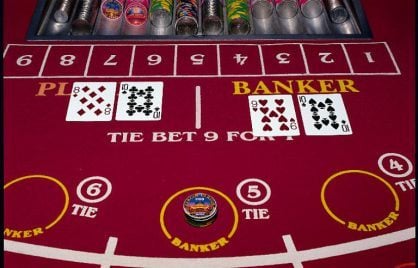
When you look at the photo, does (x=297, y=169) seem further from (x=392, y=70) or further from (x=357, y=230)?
(x=392, y=70)

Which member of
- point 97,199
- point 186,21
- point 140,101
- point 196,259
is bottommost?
point 196,259

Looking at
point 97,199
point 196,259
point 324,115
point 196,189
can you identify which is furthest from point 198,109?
point 196,259

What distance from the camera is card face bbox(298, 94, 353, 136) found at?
9.21ft

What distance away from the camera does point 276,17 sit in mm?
3775

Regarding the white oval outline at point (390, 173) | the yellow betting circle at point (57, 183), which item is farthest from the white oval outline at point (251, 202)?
the yellow betting circle at point (57, 183)

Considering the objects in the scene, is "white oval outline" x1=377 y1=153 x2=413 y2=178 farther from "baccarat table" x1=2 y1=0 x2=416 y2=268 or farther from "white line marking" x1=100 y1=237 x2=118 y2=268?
"white line marking" x1=100 y1=237 x2=118 y2=268

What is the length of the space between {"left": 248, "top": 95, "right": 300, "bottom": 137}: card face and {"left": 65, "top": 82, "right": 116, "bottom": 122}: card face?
2.70ft

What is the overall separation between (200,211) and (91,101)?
1.07 m

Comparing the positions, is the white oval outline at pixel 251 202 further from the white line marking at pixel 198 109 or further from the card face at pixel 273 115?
the white line marking at pixel 198 109

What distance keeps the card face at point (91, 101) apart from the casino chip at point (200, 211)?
82 cm

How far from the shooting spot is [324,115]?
9.46 ft

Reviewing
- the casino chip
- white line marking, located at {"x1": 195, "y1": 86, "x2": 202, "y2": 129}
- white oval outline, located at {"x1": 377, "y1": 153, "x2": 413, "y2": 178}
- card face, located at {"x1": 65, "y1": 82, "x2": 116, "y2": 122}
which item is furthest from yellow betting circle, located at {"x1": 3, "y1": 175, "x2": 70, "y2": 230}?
white oval outline, located at {"x1": 377, "y1": 153, "x2": 413, "y2": 178}

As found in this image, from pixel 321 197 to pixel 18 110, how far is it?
5.78 feet

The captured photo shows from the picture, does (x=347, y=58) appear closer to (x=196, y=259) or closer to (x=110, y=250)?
(x=196, y=259)
